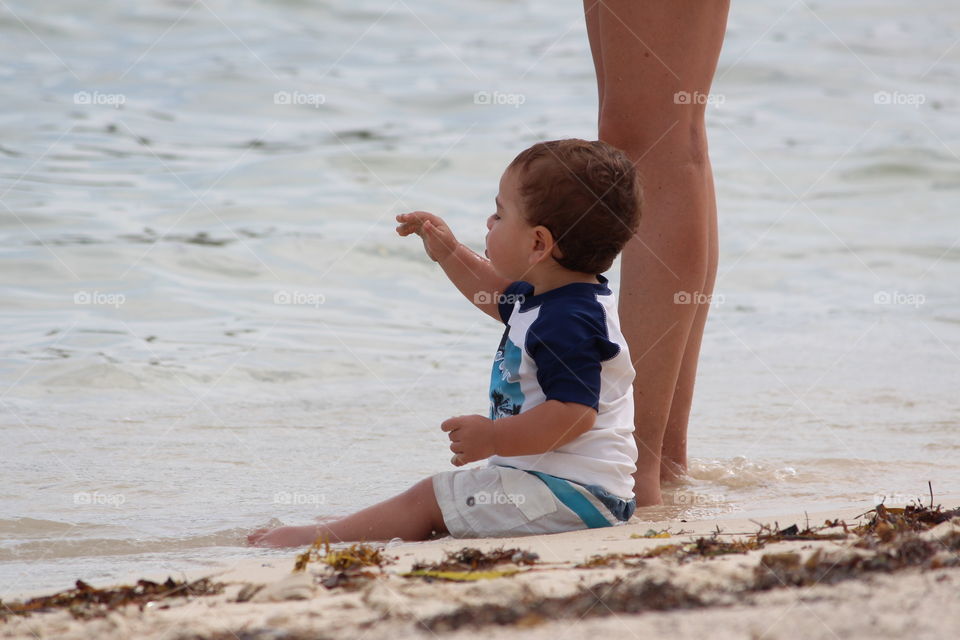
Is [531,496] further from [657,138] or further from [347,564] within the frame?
[657,138]

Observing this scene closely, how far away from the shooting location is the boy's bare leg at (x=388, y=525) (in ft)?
8.50

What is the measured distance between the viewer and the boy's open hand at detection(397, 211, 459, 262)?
9.06 ft

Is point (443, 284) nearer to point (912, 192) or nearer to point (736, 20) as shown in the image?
point (912, 192)

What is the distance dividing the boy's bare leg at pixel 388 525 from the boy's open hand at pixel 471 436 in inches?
10.6

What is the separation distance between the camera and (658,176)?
2.85 m

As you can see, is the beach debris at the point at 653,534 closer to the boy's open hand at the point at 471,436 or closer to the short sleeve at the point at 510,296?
the boy's open hand at the point at 471,436

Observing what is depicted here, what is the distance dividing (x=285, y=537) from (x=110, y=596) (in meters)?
0.70

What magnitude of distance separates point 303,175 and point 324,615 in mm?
7009

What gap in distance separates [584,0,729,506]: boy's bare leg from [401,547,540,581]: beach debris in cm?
79

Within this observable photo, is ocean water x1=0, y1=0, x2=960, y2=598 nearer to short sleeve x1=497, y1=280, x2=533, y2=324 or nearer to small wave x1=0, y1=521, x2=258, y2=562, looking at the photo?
small wave x1=0, y1=521, x2=258, y2=562

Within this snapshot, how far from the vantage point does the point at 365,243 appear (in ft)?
22.5

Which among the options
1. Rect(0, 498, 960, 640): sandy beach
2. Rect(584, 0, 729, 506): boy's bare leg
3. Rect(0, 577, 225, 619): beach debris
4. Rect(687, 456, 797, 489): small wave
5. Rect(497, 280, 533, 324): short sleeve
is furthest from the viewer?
Rect(687, 456, 797, 489): small wave

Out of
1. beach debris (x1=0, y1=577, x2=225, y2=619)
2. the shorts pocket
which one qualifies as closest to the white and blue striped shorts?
the shorts pocket

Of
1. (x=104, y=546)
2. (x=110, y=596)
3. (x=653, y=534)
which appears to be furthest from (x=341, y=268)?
(x=110, y=596)
